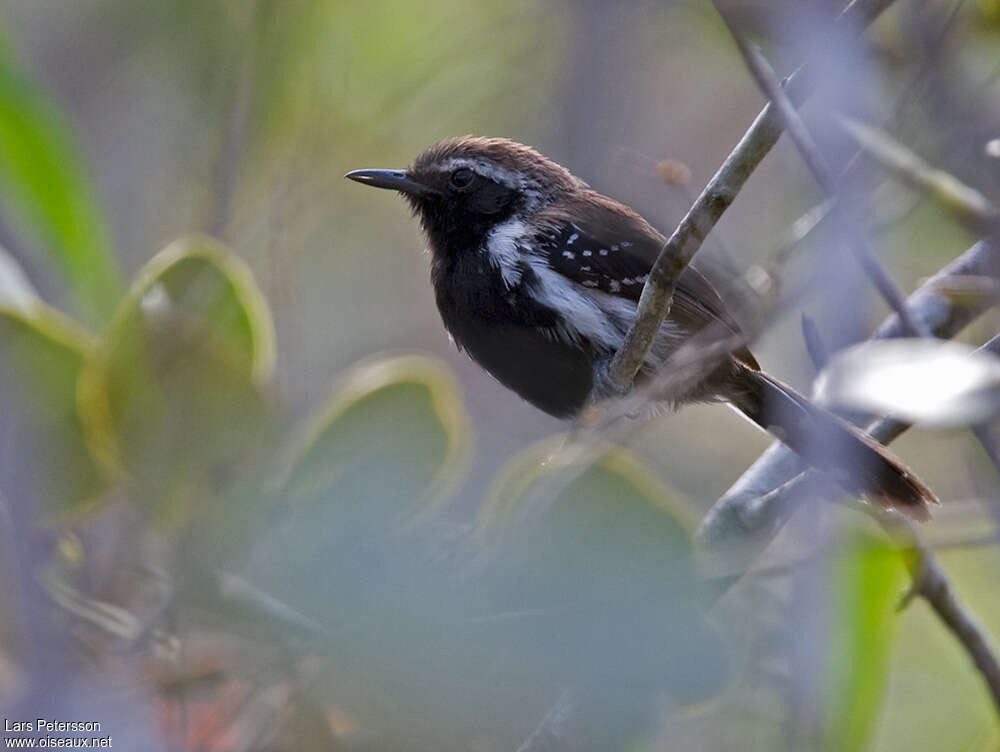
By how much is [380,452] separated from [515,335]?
1.18 metres

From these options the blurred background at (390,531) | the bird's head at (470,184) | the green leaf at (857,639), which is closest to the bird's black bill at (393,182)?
the bird's head at (470,184)

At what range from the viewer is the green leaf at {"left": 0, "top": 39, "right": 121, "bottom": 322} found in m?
2.73

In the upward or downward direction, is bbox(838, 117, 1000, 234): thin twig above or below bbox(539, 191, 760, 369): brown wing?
above

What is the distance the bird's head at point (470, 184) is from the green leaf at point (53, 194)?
1.30 m

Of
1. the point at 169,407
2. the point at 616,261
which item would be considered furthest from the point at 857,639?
the point at 616,261

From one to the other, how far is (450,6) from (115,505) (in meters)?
3.32

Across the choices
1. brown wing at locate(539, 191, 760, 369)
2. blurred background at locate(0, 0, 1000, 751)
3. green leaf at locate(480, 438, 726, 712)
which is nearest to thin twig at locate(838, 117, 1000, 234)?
blurred background at locate(0, 0, 1000, 751)

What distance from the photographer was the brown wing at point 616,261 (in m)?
3.63

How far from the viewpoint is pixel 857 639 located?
2059mm

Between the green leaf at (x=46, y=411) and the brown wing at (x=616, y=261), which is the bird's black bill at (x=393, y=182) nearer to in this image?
the brown wing at (x=616, y=261)

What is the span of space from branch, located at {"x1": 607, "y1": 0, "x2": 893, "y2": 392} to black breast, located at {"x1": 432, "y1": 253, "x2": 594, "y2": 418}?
0.65 m

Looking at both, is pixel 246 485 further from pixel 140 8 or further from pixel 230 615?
pixel 140 8

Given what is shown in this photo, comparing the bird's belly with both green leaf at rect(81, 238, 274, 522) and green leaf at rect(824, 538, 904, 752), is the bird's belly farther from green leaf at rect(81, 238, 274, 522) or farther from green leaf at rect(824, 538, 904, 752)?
green leaf at rect(824, 538, 904, 752)

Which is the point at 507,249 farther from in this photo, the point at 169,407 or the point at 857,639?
the point at 857,639
